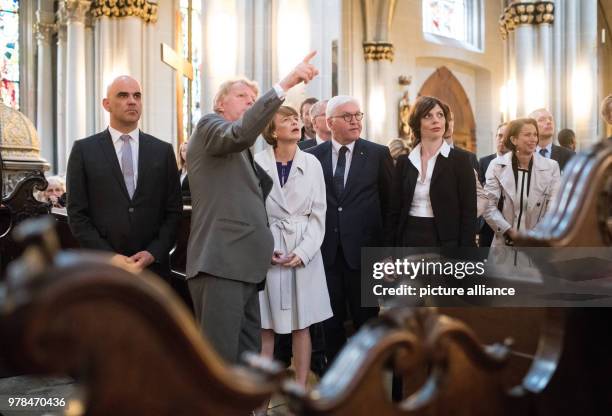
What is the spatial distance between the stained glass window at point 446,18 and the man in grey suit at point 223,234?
1893 cm

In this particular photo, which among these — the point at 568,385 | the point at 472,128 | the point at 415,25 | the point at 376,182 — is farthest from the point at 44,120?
the point at 568,385

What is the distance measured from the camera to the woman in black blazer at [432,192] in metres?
3.83

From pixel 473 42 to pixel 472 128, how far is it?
272cm

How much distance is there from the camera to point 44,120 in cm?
1755

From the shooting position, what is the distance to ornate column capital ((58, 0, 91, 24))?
43.4 ft

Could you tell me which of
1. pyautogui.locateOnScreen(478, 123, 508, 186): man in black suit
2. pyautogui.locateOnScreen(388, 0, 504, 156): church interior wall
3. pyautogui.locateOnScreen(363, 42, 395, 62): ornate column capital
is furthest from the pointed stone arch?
pyautogui.locateOnScreen(478, 123, 508, 186): man in black suit

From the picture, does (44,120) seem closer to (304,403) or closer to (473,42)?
(473,42)

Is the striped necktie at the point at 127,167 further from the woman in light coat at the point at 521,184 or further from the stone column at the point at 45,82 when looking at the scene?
the stone column at the point at 45,82

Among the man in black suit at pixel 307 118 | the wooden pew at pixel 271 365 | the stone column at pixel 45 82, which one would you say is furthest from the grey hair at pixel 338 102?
the stone column at pixel 45 82

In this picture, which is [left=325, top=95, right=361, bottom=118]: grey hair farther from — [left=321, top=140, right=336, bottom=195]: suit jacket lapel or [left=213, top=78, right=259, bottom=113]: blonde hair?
[left=213, top=78, right=259, bottom=113]: blonde hair

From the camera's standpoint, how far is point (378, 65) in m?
17.8

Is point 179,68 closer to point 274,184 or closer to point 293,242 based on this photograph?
point 274,184

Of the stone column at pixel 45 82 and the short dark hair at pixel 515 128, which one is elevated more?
the stone column at pixel 45 82

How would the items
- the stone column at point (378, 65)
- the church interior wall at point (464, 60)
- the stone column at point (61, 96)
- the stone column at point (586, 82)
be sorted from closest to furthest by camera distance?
the stone column at point (586, 82) < the stone column at point (61, 96) < the stone column at point (378, 65) < the church interior wall at point (464, 60)
